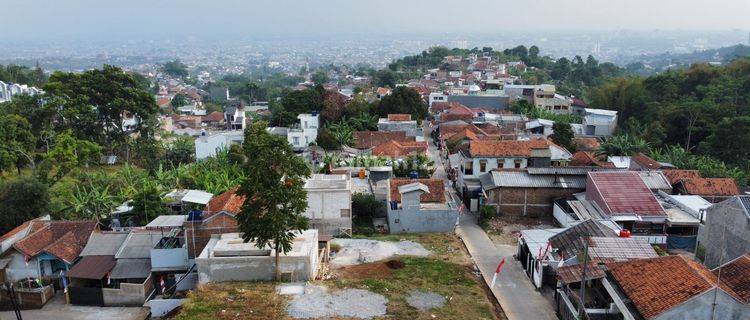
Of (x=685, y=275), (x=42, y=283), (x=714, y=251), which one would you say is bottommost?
(x=42, y=283)

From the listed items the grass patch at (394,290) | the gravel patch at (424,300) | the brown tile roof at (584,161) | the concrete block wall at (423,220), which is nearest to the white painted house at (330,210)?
the concrete block wall at (423,220)

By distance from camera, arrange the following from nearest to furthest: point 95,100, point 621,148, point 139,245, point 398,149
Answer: point 139,245
point 621,148
point 398,149
point 95,100

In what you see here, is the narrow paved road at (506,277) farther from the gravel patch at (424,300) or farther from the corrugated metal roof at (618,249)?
the corrugated metal roof at (618,249)

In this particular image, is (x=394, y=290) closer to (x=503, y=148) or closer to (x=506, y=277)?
(x=506, y=277)

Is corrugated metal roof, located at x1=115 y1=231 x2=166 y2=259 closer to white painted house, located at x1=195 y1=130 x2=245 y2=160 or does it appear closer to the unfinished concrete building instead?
the unfinished concrete building

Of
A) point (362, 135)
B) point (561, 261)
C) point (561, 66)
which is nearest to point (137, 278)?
point (561, 261)

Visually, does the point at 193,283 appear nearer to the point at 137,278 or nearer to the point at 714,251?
the point at 137,278

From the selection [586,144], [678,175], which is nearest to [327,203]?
[678,175]
